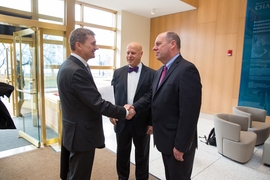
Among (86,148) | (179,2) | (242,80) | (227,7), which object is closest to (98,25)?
(179,2)

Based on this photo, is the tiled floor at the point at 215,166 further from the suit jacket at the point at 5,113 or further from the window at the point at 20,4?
the window at the point at 20,4

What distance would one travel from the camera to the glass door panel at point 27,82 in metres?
3.25

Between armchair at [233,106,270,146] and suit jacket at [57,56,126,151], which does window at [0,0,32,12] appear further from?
armchair at [233,106,270,146]

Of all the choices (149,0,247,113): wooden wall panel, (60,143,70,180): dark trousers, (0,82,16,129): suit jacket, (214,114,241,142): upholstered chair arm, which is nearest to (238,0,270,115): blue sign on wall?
(149,0,247,113): wooden wall panel

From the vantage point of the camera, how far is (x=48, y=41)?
10.5 ft

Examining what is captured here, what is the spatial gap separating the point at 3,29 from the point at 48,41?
258cm

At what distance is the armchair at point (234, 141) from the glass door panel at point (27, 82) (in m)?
3.14

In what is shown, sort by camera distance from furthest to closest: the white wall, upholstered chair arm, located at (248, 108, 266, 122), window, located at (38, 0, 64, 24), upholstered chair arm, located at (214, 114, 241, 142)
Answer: the white wall < upholstered chair arm, located at (248, 108, 266, 122) < window, located at (38, 0, 64, 24) < upholstered chair arm, located at (214, 114, 241, 142)

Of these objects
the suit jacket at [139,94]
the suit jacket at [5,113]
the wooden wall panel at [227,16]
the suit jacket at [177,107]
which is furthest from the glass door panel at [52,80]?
the wooden wall panel at [227,16]

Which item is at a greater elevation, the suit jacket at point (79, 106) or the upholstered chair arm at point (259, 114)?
the suit jacket at point (79, 106)

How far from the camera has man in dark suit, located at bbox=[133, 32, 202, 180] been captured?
140 cm

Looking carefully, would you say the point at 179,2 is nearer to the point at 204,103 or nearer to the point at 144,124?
the point at 204,103

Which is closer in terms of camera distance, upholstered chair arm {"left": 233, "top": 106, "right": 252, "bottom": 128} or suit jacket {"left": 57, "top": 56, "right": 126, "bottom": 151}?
suit jacket {"left": 57, "top": 56, "right": 126, "bottom": 151}

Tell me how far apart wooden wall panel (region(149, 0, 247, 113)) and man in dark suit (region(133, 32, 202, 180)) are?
4.77 metres
